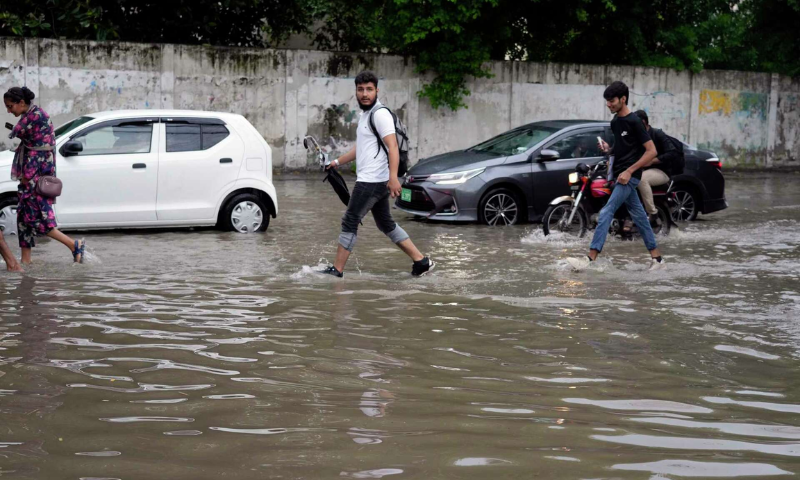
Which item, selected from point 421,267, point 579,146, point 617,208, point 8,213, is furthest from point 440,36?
point 421,267

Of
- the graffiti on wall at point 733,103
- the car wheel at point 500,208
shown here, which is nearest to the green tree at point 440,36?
the graffiti on wall at point 733,103

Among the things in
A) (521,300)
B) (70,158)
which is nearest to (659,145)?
(521,300)

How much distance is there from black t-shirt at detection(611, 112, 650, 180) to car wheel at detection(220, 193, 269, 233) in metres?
4.63

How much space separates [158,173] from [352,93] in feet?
38.6

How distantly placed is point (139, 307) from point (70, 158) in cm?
486

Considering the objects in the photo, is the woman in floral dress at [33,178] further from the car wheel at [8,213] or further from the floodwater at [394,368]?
the car wheel at [8,213]

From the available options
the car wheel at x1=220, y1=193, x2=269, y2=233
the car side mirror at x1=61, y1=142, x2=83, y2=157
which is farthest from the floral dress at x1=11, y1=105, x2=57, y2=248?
the car wheel at x1=220, y1=193, x2=269, y2=233

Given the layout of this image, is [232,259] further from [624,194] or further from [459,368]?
[459,368]

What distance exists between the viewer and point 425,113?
Answer: 24547 mm

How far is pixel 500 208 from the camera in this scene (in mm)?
14086

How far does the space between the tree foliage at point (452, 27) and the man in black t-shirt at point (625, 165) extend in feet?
44.9

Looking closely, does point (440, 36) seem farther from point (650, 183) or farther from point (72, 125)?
point (72, 125)

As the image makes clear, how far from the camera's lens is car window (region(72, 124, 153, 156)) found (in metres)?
12.2

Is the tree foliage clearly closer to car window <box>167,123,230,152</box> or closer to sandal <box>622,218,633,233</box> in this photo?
car window <box>167,123,230,152</box>
